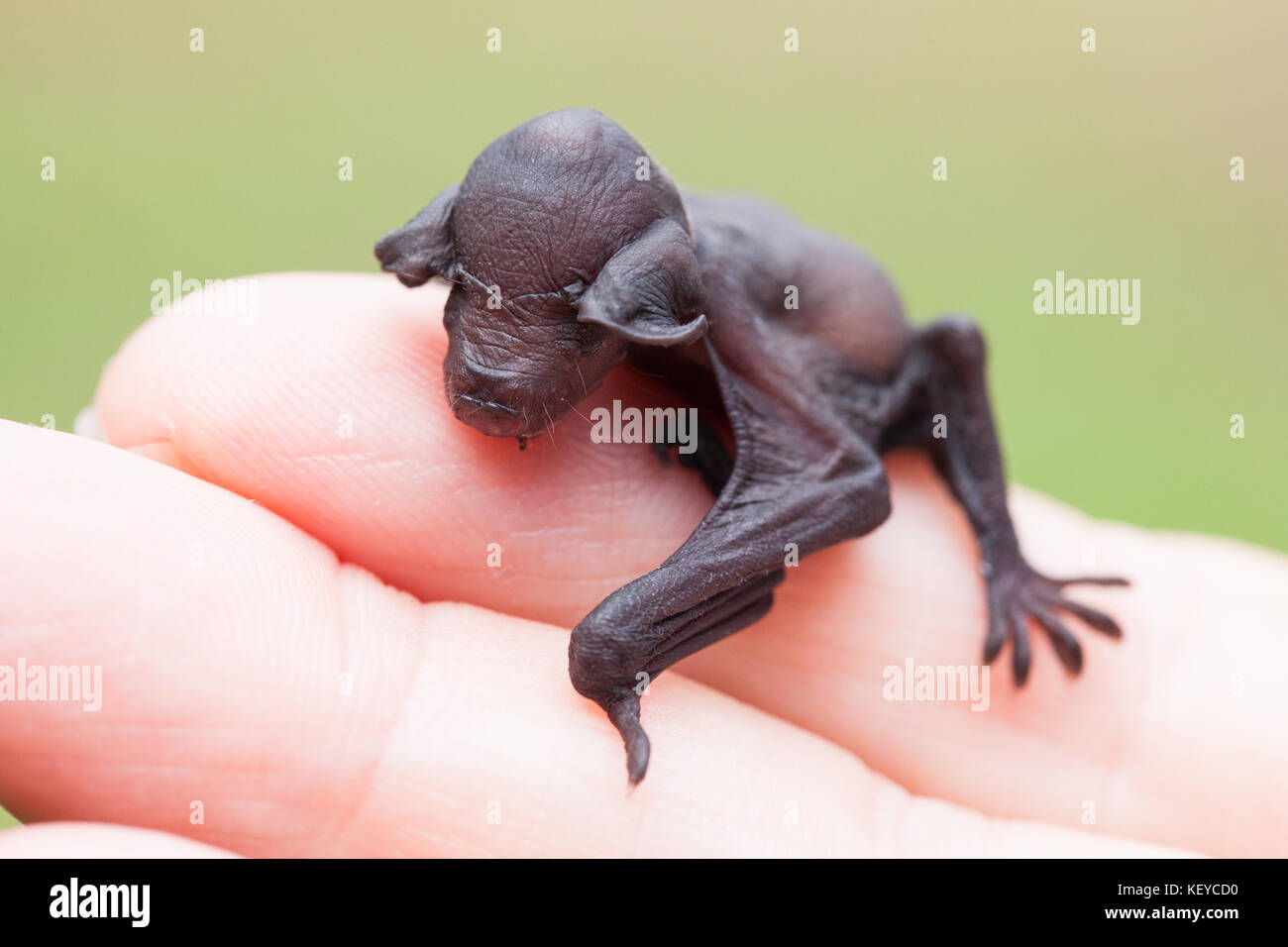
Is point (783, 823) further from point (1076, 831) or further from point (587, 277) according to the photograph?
point (587, 277)

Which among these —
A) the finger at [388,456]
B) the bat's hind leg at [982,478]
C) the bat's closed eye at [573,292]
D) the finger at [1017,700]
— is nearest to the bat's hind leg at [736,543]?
the finger at [388,456]

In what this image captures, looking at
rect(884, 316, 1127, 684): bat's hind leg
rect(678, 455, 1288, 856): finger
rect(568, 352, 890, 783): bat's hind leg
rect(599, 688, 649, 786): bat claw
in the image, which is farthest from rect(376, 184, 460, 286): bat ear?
rect(884, 316, 1127, 684): bat's hind leg

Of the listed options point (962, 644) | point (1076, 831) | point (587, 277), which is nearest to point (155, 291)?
point (587, 277)

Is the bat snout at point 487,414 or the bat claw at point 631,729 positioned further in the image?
the bat snout at point 487,414

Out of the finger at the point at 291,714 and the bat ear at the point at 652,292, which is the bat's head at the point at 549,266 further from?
the finger at the point at 291,714

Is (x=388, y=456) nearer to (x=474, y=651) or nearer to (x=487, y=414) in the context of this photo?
(x=487, y=414)

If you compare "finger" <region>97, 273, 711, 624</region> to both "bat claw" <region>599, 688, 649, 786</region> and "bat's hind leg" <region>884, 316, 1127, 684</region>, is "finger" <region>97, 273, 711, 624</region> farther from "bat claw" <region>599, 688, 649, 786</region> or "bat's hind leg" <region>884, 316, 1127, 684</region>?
"bat's hind leg" <region>884, 316, 1127, 684</region>
